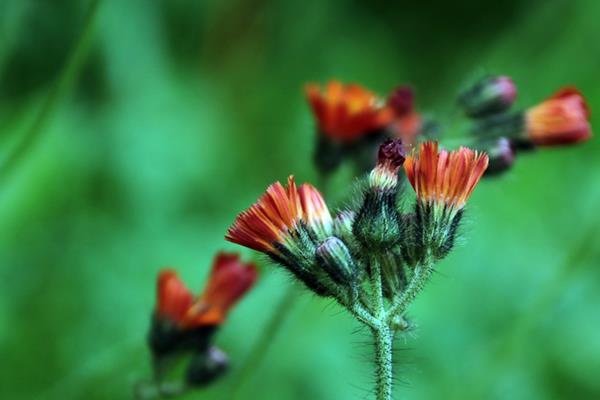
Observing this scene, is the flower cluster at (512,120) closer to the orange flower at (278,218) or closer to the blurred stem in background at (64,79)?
the orange flower at (278,218)

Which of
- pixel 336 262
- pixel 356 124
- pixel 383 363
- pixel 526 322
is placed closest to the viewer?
pixel 383 363

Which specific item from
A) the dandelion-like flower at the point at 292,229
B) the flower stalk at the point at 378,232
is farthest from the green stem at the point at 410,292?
the dandelion-like flower at the point at 292,229

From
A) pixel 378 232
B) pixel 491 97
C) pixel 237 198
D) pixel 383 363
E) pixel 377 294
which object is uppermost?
pixel 237 198

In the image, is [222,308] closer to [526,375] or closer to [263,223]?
[263,223]

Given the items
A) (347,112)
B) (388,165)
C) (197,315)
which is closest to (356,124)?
(347,112)

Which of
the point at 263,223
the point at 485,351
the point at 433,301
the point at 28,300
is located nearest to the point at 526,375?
the point at 485,351

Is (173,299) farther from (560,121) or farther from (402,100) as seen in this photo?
(560,121)
